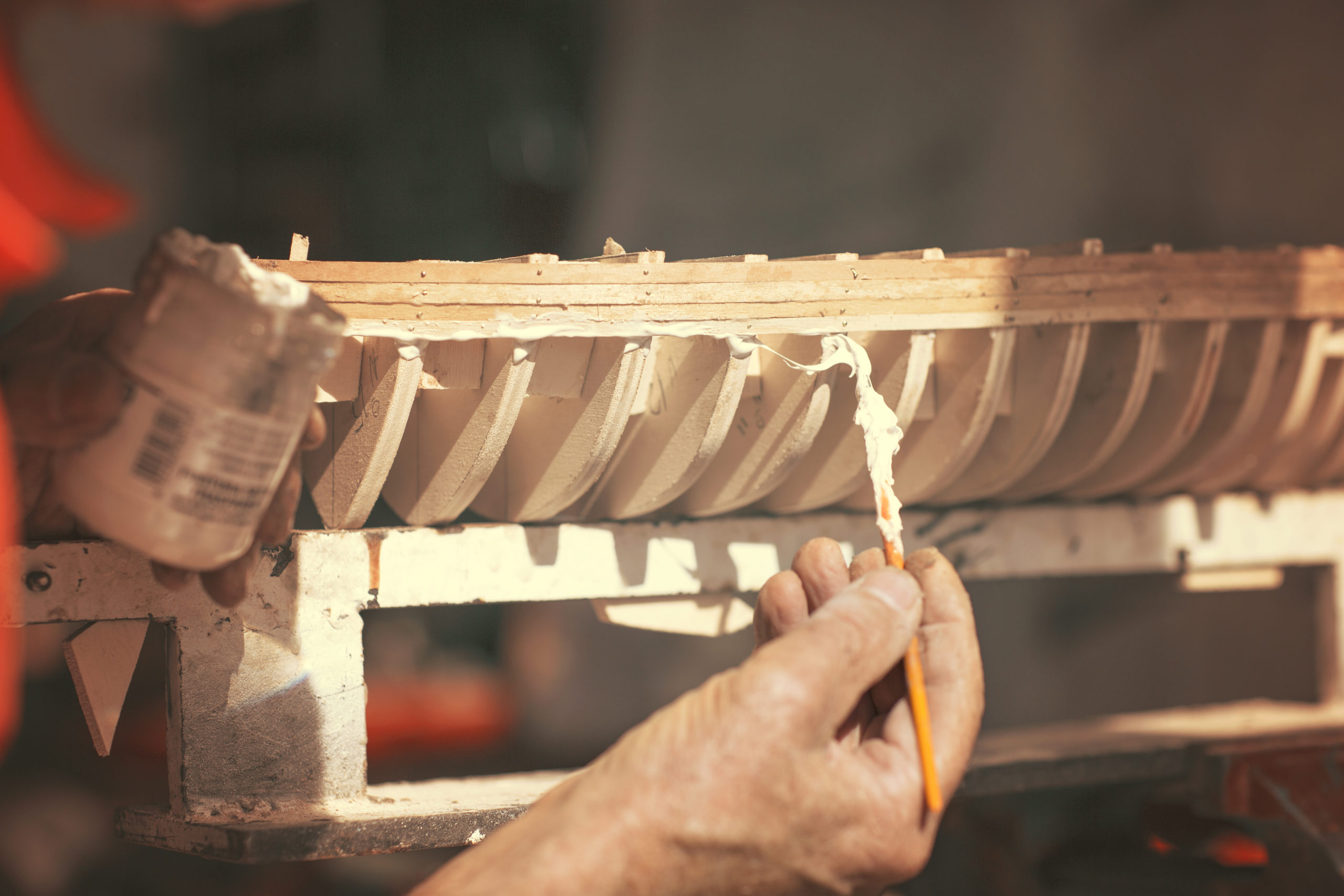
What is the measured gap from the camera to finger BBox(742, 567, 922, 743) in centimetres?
86

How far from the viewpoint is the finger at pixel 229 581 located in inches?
38.4

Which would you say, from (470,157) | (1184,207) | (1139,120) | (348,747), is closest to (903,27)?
(1139,120)

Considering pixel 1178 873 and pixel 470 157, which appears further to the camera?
pixel 470 157

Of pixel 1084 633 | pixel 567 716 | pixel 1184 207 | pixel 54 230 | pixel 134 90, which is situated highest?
pixel 134 90

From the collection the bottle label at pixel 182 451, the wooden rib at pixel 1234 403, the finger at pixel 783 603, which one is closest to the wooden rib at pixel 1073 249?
the wooden rib at pixel 1234 403

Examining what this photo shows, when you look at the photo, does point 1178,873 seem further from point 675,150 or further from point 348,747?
point 675,150

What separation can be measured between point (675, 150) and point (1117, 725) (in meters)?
1.86

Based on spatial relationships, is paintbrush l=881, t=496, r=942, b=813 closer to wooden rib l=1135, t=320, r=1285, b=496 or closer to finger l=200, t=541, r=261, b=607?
finger l=200, t=541, r=261, b=607

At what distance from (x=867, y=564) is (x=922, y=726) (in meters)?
0.25

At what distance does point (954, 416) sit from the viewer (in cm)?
148

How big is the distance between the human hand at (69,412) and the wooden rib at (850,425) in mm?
757

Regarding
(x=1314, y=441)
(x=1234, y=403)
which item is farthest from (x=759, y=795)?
(x=1314, y=441)

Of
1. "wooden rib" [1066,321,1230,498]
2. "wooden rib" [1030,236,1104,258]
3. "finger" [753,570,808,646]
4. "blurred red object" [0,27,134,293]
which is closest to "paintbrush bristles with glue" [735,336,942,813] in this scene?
"finger" [753,570,808,646]

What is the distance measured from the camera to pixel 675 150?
2746mm
